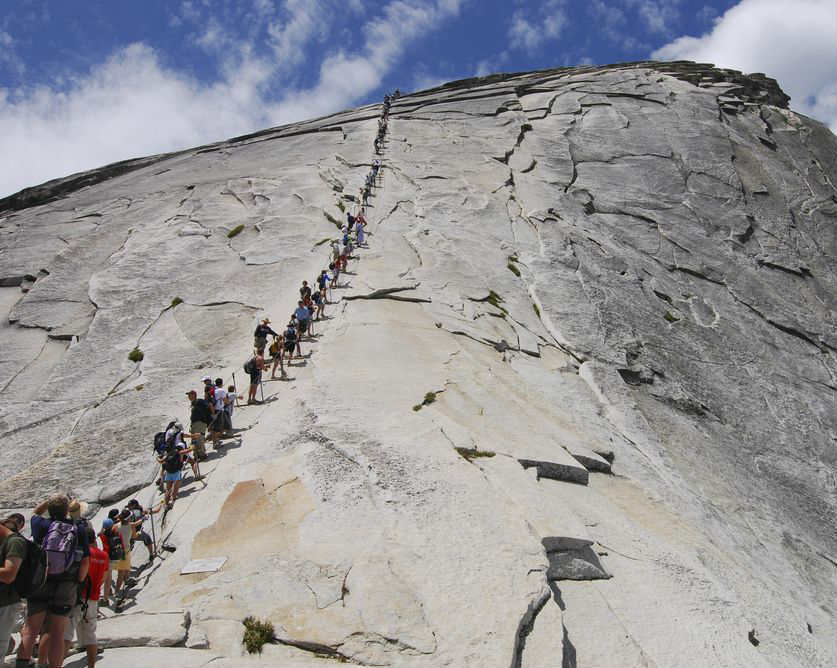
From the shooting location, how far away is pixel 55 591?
26.8 ft

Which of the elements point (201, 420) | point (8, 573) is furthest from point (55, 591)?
point (201, 420)

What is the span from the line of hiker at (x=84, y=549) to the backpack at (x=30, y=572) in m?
0.01

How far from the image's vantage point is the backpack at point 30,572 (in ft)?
25.2

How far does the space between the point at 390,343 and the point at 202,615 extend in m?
11.8

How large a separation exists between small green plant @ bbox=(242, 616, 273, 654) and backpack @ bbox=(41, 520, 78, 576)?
2.59 metres

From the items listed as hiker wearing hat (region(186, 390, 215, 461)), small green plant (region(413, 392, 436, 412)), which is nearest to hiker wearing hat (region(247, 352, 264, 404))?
hiker wearing hat (region(186, 390, 215, 461))

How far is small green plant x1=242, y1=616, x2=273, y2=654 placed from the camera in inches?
368

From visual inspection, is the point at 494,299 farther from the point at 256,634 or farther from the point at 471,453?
the point at 256,634

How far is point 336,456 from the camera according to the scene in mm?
14344

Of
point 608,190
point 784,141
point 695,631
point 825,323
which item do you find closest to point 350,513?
point 695,631

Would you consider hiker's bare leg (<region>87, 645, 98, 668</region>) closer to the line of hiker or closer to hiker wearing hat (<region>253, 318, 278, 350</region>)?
the line of hiker

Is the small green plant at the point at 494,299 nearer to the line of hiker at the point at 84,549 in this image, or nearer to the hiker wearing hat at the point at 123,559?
the line of hiker at the point at 84,549

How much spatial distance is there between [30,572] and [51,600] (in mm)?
617

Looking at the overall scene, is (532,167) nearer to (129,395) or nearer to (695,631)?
(129,395)
